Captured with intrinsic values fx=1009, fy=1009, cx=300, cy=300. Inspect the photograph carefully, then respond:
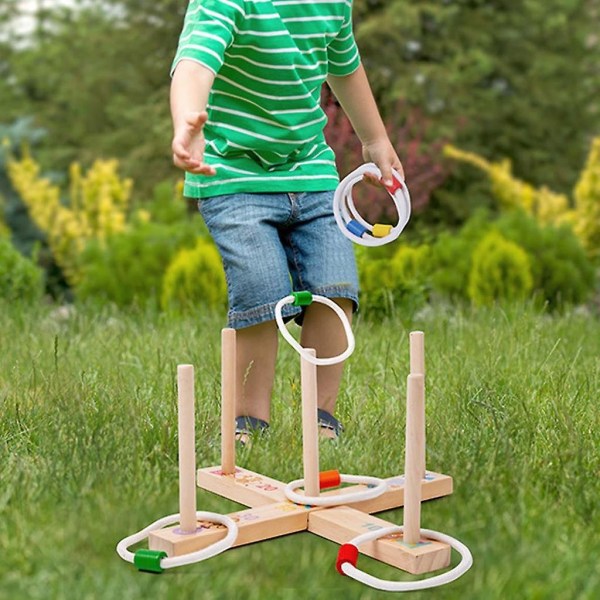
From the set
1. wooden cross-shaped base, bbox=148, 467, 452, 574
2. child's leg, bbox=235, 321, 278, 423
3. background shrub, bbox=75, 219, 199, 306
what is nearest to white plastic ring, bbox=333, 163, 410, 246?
child's leg, bbox=235, 321, 278, 423

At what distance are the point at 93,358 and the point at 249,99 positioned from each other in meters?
1.33

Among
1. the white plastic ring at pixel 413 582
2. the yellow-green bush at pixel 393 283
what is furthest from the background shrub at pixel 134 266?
the white plastic ring at pixel 413 582

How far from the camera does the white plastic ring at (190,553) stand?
6.08 ft

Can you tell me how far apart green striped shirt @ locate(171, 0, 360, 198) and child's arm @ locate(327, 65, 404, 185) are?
136 millimetres

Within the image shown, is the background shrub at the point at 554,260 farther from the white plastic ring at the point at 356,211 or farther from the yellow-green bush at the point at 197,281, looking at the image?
the white plastic ring at the point at 356,211

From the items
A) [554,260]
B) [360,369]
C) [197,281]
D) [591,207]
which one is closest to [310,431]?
[360,369]

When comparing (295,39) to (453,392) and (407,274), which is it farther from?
(407,274)

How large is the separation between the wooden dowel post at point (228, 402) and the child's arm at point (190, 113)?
1.46 ft

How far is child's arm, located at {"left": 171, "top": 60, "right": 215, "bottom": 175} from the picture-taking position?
1.98 m

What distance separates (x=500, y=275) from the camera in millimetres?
5895

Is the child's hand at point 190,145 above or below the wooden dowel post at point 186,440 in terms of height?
above

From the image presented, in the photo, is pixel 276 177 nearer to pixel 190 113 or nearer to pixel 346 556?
pixel 190 113

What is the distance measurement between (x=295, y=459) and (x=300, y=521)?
1.31ft

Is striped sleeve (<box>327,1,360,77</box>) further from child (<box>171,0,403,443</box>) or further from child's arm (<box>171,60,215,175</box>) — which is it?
child's arm (<box>171,60,215,175</box>)
